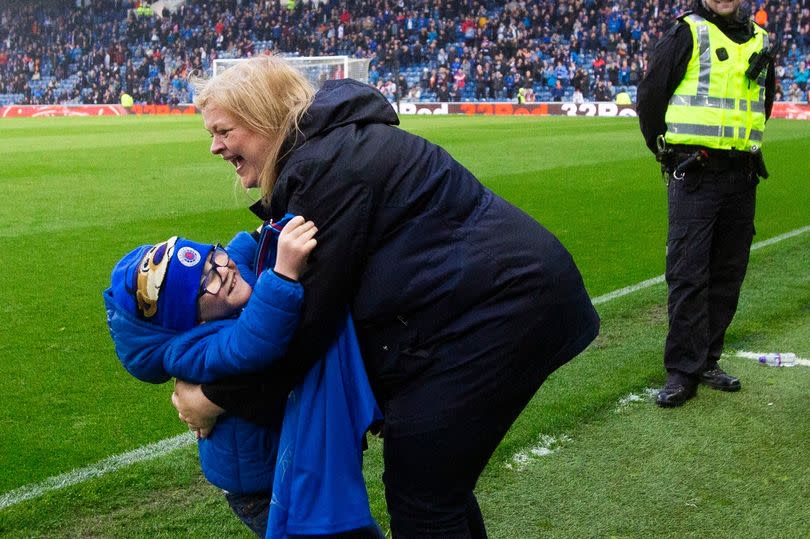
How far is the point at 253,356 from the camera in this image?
78.7 inches

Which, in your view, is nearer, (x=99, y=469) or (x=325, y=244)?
(x=325, y=244)

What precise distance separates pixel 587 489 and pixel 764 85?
7.77 feet

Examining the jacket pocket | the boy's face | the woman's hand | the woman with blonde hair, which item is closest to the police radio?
the woman with blonde hair

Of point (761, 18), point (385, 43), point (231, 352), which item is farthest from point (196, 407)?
point (385, 43)

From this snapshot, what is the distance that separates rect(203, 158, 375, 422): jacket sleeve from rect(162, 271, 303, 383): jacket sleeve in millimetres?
35

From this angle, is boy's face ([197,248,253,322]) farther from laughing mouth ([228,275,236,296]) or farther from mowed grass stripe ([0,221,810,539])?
mowed grass stripe ([0,221,810,539])

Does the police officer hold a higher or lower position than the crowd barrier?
higher

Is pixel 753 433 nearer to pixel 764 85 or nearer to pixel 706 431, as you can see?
pixel 706 431

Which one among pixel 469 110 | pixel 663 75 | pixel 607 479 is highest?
pixel 663 75

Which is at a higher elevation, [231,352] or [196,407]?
[231,352]

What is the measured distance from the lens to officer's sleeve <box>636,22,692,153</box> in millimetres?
4586

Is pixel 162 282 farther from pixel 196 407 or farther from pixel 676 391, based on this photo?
pixel 676 391

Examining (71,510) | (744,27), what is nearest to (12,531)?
(71,510)

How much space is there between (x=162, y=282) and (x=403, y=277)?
0.51 m
